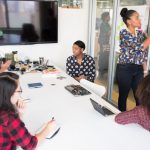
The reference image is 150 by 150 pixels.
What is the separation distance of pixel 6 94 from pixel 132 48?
181cm

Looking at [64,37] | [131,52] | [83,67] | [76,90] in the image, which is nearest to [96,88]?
[76,90]

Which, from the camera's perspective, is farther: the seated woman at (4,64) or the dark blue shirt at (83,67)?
the dark blue shirt at (83,67)

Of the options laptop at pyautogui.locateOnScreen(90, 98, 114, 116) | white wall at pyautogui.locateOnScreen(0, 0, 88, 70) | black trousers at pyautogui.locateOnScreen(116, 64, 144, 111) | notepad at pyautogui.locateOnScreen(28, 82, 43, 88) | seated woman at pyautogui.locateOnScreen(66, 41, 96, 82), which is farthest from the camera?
white wall at pyautogui.locateOnScreen(0, 0, 88, 70)

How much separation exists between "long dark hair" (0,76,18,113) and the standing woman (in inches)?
68.6

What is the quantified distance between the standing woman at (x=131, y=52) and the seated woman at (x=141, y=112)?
1175 millimetres

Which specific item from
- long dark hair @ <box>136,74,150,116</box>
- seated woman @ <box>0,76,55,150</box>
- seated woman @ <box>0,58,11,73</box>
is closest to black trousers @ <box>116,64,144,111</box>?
long dark hair @ <box>136,74,150,116</box>

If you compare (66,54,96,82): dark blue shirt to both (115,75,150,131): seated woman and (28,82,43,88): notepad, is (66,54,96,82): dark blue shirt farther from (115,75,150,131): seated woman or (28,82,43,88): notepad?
(115,75,150,131): seated woman

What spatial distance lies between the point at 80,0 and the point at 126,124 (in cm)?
264

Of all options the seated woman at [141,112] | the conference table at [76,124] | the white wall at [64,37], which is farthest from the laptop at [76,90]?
the white wall at [64,37]

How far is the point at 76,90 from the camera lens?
222cm

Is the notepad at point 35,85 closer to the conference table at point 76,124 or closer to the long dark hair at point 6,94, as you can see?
the conference table at point 76,124

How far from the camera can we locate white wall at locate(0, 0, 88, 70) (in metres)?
3.58

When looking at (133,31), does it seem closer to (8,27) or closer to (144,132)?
(144,132)

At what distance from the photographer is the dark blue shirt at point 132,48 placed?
2.57 metres
